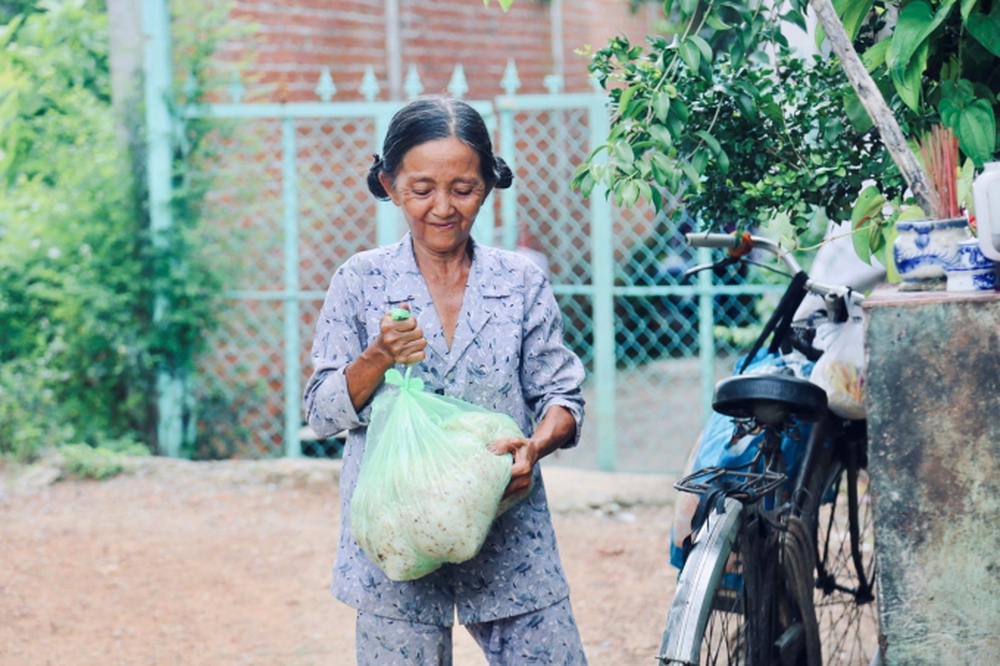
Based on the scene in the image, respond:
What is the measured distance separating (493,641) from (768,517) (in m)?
0.73

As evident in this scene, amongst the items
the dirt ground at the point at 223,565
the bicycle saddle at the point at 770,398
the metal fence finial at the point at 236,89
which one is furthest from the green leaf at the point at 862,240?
the metal fence finial at the point at 236,89

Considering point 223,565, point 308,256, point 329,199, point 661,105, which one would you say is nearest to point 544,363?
point 661,105

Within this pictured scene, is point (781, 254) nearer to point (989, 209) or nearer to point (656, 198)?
point (656, 198)

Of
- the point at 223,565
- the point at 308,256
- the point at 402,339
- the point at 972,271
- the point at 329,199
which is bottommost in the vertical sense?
the point at 223,565

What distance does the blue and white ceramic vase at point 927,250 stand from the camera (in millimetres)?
2344

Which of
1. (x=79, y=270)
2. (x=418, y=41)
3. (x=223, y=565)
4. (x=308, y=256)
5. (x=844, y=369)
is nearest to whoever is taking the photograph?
(x=844, y=369)

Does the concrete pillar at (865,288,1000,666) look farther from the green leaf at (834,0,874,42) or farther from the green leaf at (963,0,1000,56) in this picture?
the green leaf at (834,0,874,42)

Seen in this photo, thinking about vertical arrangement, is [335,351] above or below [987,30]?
below

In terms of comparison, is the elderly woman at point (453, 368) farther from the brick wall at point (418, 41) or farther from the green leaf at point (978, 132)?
the brick wall at point (418, 41)

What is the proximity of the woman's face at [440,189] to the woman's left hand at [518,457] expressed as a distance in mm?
431

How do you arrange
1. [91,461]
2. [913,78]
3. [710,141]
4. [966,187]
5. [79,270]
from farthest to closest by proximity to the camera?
[79,270] < [91,461] < [710,141] < [913,78] < [966,187]

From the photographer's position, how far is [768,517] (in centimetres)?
272

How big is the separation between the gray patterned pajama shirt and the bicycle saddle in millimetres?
521

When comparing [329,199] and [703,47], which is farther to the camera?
[329,199]
